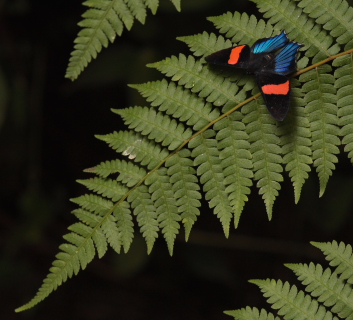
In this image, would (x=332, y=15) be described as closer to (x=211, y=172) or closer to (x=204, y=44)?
(x=204, y=44)

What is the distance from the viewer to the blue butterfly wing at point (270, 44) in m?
1.90

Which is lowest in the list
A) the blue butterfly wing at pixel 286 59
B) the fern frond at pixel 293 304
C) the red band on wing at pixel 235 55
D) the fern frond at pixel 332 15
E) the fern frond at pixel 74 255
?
the fern frond at pixel 74 255

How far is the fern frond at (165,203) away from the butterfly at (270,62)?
2.16 ft

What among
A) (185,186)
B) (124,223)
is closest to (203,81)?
(185,186)

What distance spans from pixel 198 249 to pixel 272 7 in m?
2.58

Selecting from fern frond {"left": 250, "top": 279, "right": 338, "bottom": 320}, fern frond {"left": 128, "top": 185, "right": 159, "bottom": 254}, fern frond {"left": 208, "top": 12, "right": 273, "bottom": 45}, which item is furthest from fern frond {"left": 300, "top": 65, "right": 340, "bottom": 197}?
fern frond {"left": 128, "top": 185, "right": 159, "bottom": 254}

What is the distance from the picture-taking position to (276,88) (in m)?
1.84

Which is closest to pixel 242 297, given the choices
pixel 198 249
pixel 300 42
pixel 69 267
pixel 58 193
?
pixel 198 249

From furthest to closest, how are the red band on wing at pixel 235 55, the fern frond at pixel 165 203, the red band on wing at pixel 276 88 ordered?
the fern frond at pixel 165 203 → the red band on wing at pixel 235 55 → the red band on wing at pixel 276 88

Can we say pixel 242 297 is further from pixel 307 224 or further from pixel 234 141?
pixel 234 141

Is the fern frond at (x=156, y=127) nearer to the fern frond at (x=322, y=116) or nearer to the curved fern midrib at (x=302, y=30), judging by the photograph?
the fern frond at (x=322, y=116)

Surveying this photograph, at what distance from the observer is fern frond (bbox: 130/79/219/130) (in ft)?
6.84

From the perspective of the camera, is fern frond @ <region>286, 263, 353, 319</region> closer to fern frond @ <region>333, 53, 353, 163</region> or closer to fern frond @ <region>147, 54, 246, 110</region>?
fern frond @ <region>333, 53, 353, 163</region>

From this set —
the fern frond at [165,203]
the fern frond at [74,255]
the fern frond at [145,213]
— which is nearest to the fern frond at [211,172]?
the fern frond at [165,203]
